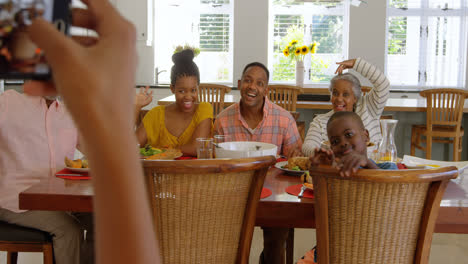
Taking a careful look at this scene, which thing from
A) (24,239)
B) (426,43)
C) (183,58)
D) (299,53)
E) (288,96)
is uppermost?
(426,43)

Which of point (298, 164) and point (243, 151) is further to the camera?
point (298, 164)

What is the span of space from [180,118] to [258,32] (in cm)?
423

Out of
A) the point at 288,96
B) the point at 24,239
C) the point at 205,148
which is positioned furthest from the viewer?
the point at 288,96

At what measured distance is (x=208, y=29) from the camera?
21.6 ft

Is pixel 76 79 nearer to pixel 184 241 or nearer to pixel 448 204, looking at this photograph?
pixel 184 241

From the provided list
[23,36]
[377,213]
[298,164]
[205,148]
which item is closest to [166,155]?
[205,148]

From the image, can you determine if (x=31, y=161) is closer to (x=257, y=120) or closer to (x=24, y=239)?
(x=24, y=239)

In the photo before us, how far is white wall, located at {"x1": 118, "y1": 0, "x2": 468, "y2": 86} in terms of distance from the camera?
6.21 meters

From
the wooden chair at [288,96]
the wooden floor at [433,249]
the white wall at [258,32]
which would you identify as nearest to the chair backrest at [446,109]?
the wooden chair at [288,96]

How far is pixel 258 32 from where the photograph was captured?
637 cm

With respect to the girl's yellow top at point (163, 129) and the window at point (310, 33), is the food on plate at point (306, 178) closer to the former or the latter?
the girl's yellow top at point (163, 129)

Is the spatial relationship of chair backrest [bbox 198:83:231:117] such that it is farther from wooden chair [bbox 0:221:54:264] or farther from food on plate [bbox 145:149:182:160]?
wooden chair [bbox 0:221:54:264]

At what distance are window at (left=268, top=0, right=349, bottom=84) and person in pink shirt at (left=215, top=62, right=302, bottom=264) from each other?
4.10 metres

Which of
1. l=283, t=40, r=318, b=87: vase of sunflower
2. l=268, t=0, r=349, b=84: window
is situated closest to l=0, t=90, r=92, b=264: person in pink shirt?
l=283, t=40, r=318, b=87: vase of sunflower
